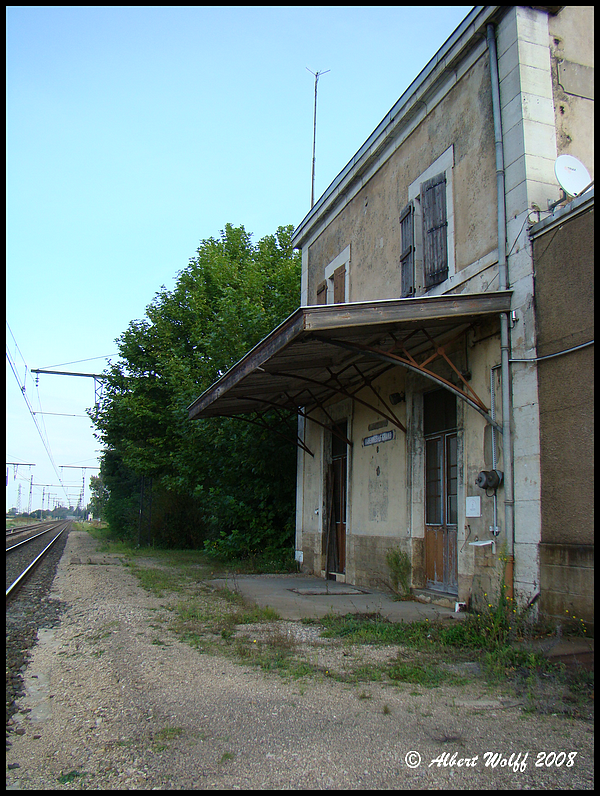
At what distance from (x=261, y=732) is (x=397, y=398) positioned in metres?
6.35

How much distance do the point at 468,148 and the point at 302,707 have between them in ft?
22.5

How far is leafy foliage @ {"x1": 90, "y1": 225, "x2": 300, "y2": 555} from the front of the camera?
561 inches

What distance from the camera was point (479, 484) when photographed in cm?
680

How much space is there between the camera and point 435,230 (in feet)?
28.1

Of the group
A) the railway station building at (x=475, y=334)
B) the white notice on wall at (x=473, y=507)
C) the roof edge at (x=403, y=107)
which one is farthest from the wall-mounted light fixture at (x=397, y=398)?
the roof edge at (x=403, y=107)

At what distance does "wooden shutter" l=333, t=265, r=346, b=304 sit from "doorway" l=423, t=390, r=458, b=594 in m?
3.61

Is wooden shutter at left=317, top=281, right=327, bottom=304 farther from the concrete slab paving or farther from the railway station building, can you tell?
the concrete slab paving

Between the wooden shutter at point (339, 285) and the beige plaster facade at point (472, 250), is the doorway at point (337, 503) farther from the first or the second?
the wooden shutter at point (339, 285)

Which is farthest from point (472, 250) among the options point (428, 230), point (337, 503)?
point (337, 503)

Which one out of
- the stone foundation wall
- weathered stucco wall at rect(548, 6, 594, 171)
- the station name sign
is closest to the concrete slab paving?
the stone foundation wall

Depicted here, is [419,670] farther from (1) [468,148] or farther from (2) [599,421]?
(1) [468,148]

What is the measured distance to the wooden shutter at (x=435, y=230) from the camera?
8.36 metres

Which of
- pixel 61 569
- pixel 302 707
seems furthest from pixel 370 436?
pixel 61 569

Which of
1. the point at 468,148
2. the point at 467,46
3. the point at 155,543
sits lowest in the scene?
the point at 155,543
